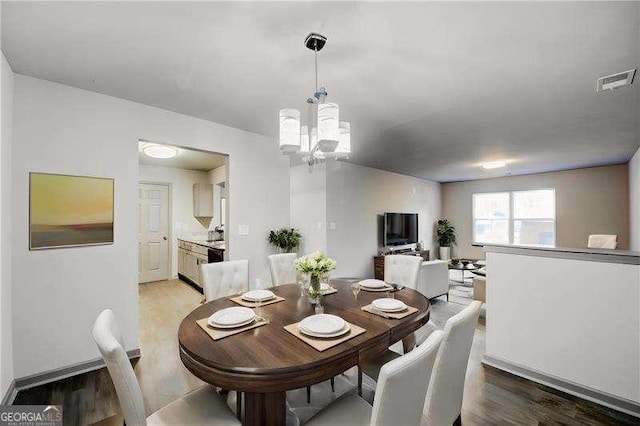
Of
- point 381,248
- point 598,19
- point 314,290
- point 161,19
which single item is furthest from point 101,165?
point 381,248

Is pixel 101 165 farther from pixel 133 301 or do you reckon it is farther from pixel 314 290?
pixel 314 290

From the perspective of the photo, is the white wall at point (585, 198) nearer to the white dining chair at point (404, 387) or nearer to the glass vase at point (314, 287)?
the glass vase at point (314, 287)

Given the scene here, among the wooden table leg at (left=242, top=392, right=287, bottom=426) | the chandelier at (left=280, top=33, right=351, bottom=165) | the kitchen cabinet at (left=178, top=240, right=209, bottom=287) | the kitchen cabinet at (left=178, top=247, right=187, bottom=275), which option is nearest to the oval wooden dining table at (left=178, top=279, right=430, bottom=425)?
the wooden table leg at (left=242, top=392, right=287, bottom=426)

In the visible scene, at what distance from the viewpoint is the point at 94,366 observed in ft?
7.98

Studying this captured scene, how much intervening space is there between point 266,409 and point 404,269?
6.33 feet

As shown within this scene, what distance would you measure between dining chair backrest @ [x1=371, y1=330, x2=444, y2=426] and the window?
6.85 metres

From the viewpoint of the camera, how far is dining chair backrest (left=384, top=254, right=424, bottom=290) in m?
2.67

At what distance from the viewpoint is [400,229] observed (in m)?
Result: 6.46

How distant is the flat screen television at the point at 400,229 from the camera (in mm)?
6082

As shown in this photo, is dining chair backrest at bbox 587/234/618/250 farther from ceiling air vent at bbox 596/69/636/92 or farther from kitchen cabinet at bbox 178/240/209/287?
kitchen cabinet at bbox 178/240/209/287

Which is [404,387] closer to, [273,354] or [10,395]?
[273,354]

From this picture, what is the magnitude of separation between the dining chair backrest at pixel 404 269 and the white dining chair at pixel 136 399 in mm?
1922

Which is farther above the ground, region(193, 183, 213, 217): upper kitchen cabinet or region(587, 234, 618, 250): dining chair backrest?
region(193, 183, 213, 217): upper kitchen cabinet

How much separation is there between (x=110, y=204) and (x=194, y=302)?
7.62 ft
